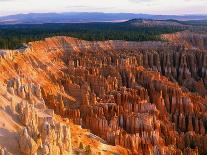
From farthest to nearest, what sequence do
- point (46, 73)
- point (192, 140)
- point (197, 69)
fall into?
point (197, 69) → point (46, 73) → point (192, 140)

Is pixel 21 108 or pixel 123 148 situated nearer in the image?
pixel 21 108

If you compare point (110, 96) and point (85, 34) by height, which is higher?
point (85, 34)

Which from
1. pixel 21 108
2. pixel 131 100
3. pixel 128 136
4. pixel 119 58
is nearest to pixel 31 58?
pixel 131 100

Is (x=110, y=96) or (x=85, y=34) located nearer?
(x=110, y=96)

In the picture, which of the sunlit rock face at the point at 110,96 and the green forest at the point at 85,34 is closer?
the sunlit rock face at the point at 110,96

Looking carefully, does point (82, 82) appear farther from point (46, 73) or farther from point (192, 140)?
point (192, 140)

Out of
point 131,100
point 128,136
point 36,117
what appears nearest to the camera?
point 36,117

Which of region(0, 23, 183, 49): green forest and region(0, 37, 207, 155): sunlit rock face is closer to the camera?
region(0, 37, 207, 155): sunlit rock face

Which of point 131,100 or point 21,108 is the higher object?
point 21,108
